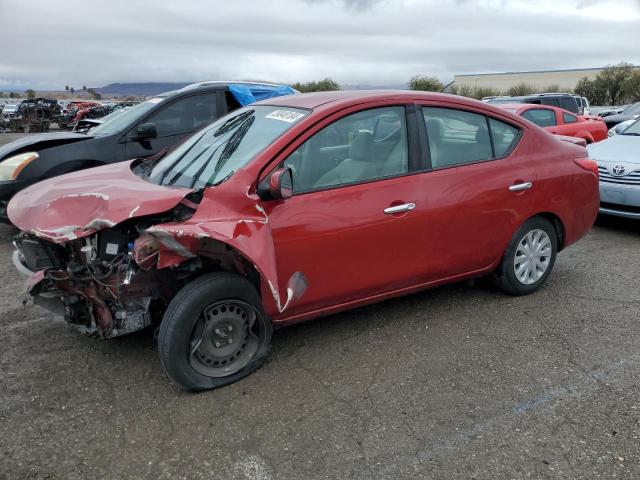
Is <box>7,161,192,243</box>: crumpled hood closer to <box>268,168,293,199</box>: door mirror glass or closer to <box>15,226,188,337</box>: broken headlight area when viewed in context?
<box>15,226,188,337</box>: broken headlight area

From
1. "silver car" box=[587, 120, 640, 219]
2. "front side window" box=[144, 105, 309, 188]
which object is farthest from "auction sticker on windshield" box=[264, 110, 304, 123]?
"silver car" box=[587, 120, 640, 219]

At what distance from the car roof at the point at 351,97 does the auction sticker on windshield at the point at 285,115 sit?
0.11 meters

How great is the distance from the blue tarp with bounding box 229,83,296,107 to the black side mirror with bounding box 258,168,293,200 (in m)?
3.74

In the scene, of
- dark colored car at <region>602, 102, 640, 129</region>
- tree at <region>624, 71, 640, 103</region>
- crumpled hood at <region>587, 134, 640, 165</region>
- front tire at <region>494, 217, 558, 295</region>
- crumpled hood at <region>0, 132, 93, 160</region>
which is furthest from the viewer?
tree at <region>624, 71, 640, 103</region>

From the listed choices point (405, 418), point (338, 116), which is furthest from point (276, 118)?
point (405, 418)

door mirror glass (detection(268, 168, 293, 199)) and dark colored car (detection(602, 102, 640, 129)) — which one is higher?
door mirror glass (detection(268, 168, 293, 199))

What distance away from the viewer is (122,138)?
6570 mm

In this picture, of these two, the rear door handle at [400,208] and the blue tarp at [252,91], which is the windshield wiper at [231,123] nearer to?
the rear door handle at [400,208]

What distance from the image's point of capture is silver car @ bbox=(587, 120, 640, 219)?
6.47 metres

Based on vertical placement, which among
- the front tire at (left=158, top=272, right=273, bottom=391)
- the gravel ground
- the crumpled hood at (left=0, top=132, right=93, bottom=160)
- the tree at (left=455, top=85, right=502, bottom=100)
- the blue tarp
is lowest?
the gravel ground

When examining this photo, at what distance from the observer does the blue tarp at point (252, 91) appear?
7410 mm

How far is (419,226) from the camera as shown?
378 cm

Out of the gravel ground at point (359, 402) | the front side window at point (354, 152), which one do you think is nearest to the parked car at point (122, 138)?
the gravel ground at point (359, 402)

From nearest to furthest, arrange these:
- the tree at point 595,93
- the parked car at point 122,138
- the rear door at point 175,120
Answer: the parked car at point 122,138
the rear door at point 175,120
the tree at point 595,93
